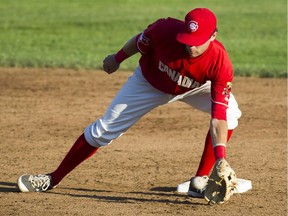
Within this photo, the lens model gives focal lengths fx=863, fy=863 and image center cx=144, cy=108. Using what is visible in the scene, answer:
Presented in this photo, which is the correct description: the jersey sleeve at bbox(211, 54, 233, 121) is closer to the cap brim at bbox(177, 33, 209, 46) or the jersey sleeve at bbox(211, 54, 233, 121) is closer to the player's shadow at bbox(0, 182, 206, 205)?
the cap brim at bbox(177, 33, 209, 46)

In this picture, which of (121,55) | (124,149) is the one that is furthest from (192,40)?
(124,149)

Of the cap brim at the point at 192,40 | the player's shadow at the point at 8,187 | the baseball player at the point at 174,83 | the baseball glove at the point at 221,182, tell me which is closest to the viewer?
the baseball glove at the point at 221,182

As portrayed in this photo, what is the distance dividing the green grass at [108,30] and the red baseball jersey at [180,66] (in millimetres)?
6313

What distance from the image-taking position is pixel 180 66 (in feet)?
21.9

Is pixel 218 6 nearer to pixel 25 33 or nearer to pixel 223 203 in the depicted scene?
pixel 25 33

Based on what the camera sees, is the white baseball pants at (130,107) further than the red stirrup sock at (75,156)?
No

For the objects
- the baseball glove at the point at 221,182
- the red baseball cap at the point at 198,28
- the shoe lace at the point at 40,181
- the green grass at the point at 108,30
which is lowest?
the green grass at the point at 108,30

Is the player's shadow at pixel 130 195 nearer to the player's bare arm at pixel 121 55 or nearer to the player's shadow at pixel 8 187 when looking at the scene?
the player's shadow at pixel 8 187

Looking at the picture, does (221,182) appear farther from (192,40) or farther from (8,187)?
(8,187)

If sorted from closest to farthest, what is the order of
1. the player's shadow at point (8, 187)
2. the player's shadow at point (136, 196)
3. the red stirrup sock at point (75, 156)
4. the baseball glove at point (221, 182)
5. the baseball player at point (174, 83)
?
the baseball glove at point (221, 182) < the baseball player at point (174, 83) < the player's shadow at point (136, 196) < the red stirrup sock at point (75, 156) < the player's shadow at point (8, 187)

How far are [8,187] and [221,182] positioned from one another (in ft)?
6.91

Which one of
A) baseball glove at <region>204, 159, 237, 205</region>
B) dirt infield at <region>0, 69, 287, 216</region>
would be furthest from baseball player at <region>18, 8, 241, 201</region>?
dirt infield at <region>0, 69, 287, 216</region>

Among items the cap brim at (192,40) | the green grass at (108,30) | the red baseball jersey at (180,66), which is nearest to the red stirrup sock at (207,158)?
the red baseball jersey at (180,66)

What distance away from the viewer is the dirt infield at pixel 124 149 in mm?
6941
